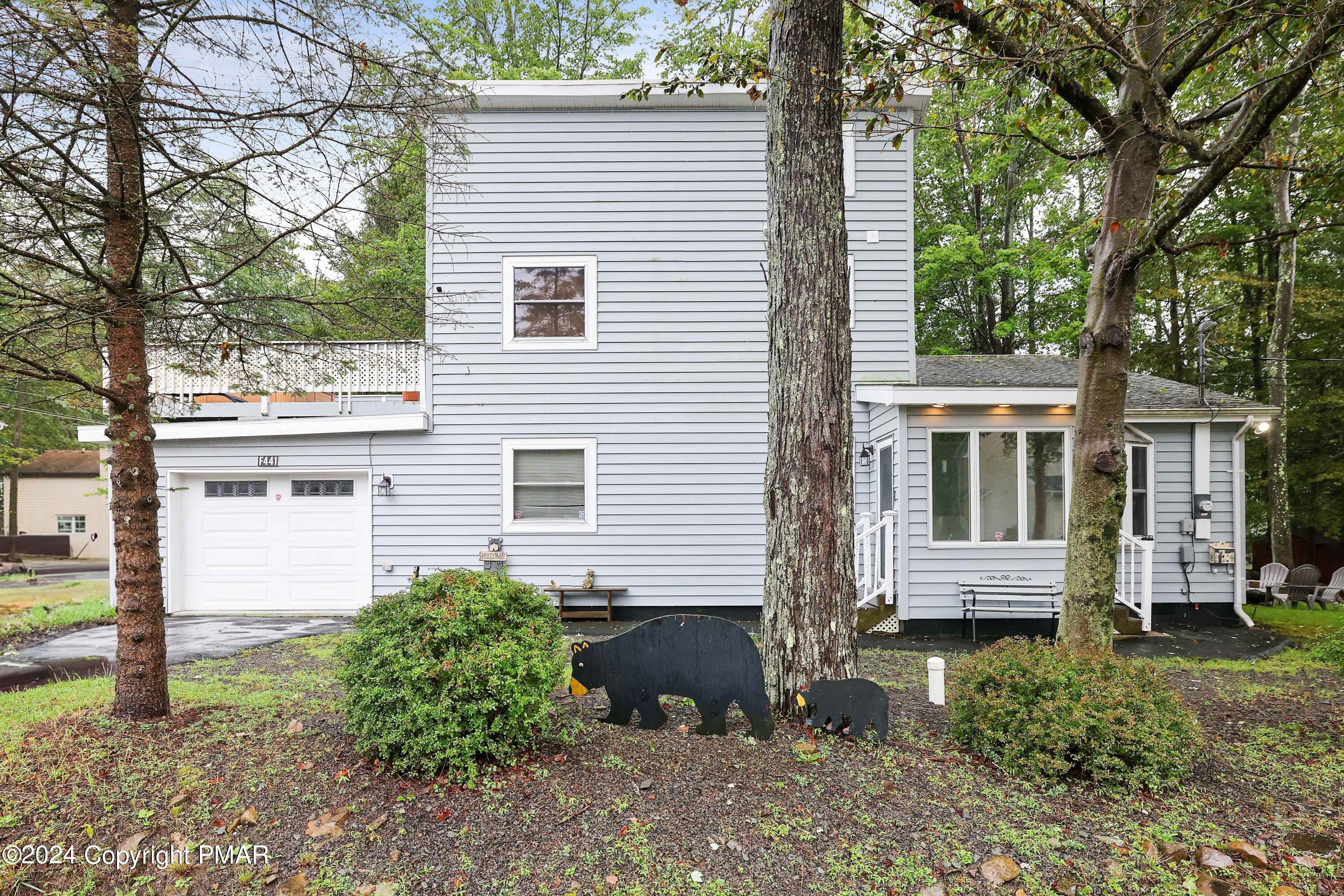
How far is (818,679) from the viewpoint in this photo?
3998mm

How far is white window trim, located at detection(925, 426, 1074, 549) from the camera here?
8.25 m

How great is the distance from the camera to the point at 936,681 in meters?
4.51

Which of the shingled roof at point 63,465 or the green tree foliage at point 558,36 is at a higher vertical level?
the green tree foliage at point 558,36

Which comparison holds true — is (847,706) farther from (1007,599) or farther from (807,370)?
(1007,599)

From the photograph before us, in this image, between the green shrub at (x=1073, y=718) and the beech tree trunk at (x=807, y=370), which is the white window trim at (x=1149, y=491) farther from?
the beech tree trunk at (x=807, y=370)

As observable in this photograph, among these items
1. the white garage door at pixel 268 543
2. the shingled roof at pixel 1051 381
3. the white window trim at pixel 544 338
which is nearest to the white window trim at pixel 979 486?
the shingled roof at pixel 1051 381

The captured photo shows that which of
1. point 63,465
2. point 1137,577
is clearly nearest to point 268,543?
point 1137,577

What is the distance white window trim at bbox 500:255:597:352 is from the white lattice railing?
4.24ft

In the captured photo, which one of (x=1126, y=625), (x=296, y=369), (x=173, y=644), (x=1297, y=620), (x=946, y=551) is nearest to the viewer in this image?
(x=296, y=369)

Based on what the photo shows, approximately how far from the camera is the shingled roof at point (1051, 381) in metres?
8.44

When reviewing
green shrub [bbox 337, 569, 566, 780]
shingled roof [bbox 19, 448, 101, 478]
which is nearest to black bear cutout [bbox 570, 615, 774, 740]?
green shrub [bbox 337, 569, 566, 780]

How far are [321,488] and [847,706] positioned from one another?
826cm

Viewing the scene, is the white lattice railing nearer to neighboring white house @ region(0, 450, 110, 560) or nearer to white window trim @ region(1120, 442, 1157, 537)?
white window trim @ region(1120, 442, 1157, 537)

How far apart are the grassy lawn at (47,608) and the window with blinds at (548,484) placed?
18.6 ft
